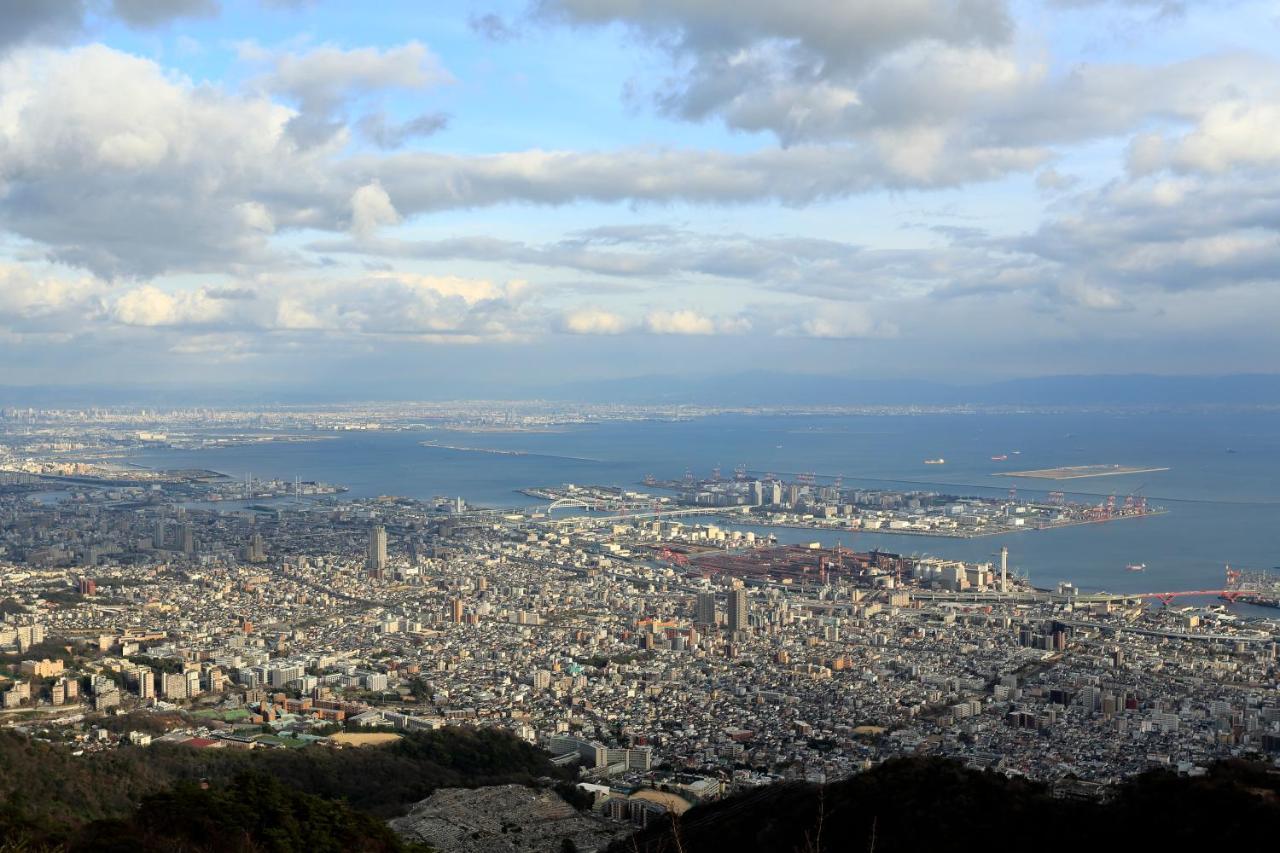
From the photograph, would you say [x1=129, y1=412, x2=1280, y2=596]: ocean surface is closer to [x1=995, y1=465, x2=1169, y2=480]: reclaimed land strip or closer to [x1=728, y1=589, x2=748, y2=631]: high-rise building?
[x1=995, y1=465, x2=1169, y2=480]: reclaimed land strip

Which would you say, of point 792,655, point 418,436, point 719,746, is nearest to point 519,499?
point 792,655

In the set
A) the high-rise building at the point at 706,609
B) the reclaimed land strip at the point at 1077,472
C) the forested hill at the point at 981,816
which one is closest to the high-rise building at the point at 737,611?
the high-rise building at the point at 706,609

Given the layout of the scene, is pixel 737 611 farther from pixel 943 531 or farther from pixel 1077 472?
pixel 1077 472

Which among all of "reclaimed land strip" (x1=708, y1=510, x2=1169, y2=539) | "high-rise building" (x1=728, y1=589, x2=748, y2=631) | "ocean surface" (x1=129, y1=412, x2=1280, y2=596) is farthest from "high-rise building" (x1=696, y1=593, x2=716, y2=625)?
"reclaimed land strip" (x1=708, y1=510, x2=1169, y2=539)

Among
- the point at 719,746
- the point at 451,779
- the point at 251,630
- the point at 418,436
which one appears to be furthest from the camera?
the point at 418,436

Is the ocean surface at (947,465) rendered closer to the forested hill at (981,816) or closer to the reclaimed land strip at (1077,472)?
the reclaimed land strip at (1077,472)

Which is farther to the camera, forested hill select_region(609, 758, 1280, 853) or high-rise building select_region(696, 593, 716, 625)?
high-rise building select_region(696, 593, 716, 625)

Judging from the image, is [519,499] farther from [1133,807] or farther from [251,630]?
[1133,807]
